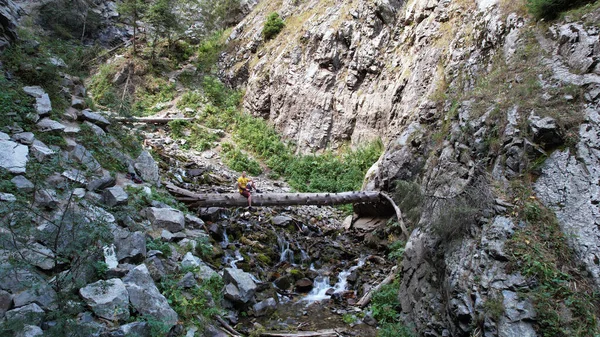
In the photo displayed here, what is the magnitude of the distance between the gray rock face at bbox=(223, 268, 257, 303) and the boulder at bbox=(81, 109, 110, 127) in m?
6.32

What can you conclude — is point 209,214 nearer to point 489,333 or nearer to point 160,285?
point 160,285

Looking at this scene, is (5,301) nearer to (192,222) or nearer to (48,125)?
(48,125)

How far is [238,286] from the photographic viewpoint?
8.27 m

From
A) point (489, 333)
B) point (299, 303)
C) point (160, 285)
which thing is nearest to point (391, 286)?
point (299, 303)

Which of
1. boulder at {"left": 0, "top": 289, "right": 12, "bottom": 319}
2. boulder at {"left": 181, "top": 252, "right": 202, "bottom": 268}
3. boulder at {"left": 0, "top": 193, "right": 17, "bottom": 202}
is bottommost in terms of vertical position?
boulder at {"left": 181, "top": 252, "right": 202, "bottom": 268}

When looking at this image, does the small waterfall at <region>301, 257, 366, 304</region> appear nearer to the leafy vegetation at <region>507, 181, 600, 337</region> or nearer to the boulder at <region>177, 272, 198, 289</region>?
the boulder at <region>177, 272, 198, 289</region>

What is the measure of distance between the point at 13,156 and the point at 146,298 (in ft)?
13.3

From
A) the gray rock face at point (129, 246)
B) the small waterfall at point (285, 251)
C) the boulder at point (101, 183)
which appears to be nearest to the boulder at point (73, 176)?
the boulder at point (101, 183)

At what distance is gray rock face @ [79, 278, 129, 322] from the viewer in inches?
205

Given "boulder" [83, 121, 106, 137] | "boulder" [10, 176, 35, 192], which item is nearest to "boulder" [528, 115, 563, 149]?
"boulder" [10, 176, 35, 192]

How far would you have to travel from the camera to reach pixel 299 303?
9.39 metres

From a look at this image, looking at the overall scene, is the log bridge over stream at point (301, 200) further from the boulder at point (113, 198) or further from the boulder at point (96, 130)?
the boulder at point (113, 198)

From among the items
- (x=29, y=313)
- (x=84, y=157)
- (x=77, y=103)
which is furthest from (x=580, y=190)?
(x=77, y=103)

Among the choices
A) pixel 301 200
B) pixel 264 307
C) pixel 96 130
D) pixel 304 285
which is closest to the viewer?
pixel 264 307
